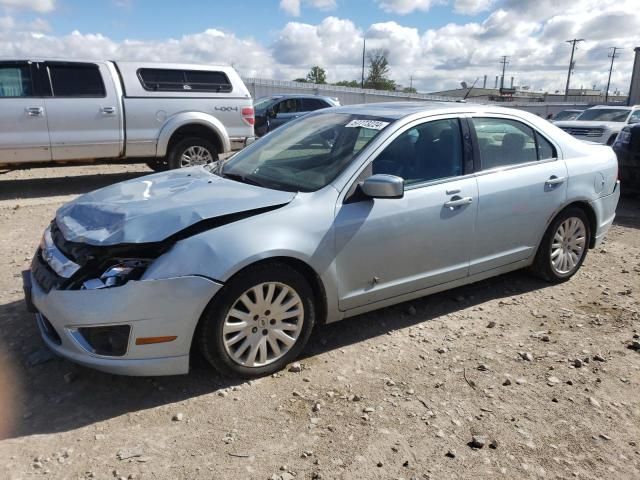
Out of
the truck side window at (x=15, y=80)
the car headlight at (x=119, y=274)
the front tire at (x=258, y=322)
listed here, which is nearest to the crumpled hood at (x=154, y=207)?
the car headlight at (x=119, y=274)

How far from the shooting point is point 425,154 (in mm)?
3949

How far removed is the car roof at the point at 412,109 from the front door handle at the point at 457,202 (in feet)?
2.21

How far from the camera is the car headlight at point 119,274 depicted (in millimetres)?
2869

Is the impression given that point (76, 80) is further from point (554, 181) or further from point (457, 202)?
→ point (554, 181)

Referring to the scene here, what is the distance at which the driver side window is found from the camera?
3.73m

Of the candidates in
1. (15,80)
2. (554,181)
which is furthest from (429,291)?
(15,80)

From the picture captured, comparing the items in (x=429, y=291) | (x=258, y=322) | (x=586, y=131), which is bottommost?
(x=429, y=291)

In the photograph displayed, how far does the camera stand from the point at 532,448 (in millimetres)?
2754

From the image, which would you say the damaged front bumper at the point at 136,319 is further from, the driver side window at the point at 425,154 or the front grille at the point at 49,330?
the driver side window at the point at 425,154

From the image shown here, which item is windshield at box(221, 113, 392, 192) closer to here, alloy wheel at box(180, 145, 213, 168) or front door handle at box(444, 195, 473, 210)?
front door handle at box(444, 195, 473, 210)

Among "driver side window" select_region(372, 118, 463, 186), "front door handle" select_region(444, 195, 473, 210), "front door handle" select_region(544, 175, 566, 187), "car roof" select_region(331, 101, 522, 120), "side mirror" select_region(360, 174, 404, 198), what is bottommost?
"front door handle" select_region(444, 195, 473, 210)

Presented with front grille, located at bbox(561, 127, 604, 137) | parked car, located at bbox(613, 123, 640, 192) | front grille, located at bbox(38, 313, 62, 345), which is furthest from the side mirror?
front grille, located at bbox(561, 127, 604, 137)

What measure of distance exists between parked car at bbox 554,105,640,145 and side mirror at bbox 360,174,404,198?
38.7 ft

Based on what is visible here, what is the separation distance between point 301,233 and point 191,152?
6.46 metres
